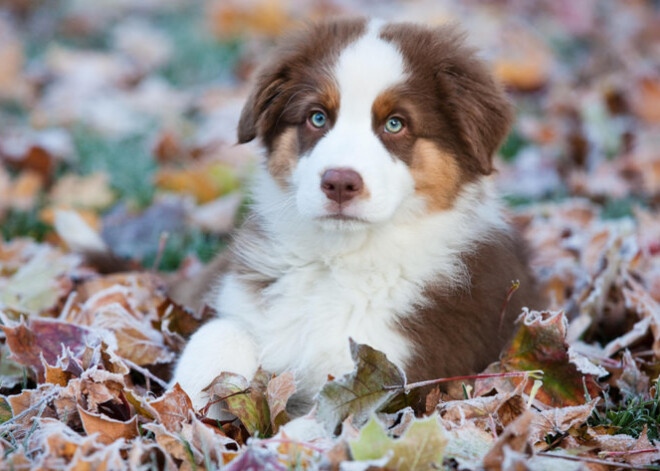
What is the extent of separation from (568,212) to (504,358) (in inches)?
77.5

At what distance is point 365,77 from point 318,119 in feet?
0.78

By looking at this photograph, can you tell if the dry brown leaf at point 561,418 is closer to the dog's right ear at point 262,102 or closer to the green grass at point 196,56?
the dog's right ear at point 262,102

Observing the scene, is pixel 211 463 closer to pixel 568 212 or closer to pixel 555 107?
pixel 568 212

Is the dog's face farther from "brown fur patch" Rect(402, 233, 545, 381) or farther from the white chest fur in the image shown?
"brown fur patch" Rect(402, 233, 545, 381)

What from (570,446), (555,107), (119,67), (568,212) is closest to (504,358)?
(570,446)

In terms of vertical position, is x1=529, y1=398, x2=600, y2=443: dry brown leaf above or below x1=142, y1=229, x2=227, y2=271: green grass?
above

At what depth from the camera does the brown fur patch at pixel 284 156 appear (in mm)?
3049

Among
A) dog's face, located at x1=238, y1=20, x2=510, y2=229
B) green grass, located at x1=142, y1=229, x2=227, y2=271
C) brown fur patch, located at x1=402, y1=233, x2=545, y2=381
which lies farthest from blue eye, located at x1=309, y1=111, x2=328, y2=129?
green grass, located at x1=142, y1=229, x2=227, y2=271

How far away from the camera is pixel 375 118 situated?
2846 mm

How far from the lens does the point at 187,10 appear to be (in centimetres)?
980

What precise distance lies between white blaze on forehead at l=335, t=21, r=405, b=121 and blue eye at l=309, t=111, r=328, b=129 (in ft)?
0.29

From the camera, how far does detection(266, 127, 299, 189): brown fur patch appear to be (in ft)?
10.0

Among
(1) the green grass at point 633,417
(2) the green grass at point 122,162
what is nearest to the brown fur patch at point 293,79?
(1) the green grass at point 633,417

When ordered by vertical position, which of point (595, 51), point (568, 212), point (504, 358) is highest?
point (595, 51)
